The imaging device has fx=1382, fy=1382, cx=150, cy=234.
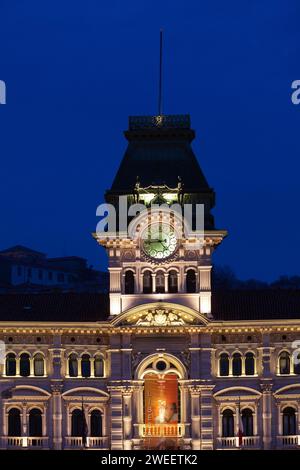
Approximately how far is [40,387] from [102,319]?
5191 millimetres

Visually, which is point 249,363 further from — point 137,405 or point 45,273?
point 45,273

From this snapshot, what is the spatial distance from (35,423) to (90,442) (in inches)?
131

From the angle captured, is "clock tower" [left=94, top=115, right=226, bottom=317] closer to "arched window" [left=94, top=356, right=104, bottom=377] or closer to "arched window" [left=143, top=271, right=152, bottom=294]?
"arched window" [left=143, top=271, right=152, bottom=294]

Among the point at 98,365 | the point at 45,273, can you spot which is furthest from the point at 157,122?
the point at 45,273

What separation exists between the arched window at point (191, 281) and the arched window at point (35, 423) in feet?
36.0

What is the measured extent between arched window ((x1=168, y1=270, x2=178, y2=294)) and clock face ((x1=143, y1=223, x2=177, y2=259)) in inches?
43.3

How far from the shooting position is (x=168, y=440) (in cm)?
7738

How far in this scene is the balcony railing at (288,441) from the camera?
7712cm

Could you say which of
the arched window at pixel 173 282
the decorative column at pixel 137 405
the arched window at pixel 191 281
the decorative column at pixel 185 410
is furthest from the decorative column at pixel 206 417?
the arched window at pixel 173 282

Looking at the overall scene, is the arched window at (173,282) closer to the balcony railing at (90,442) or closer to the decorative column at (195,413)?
the decorative column at (195,413)

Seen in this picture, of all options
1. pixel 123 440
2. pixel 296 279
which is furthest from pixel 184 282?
pixel 296 279

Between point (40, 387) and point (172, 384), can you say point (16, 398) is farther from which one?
point (172, 384)

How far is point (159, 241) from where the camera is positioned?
256 feet
